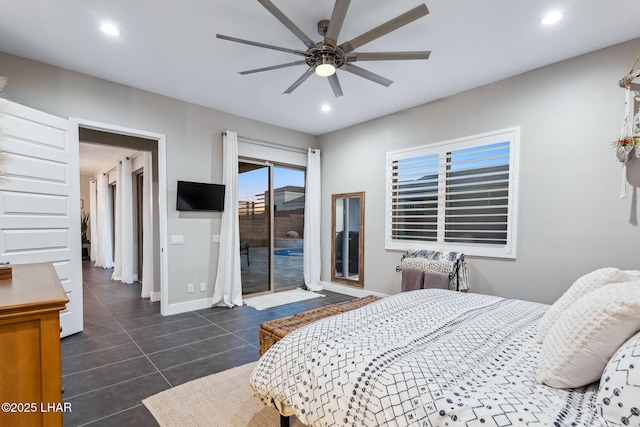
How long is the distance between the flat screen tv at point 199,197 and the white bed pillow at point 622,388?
433cm

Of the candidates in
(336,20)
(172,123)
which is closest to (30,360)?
(336,20)

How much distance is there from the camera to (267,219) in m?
5.38

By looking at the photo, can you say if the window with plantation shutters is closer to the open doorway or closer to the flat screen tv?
the flat screen tv

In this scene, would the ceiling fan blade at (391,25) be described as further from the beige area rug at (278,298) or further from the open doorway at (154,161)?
the beige area rug at (278,298)

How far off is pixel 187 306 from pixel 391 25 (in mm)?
4199

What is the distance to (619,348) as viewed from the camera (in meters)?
1.03

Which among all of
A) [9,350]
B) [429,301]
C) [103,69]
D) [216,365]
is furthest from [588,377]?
[103,69]

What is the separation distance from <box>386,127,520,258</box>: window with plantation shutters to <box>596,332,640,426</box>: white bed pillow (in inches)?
107

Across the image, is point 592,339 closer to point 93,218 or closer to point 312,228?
point 312,228

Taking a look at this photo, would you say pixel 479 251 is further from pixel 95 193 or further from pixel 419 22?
pixel 95 193

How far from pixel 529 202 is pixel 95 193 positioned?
36.3 feet

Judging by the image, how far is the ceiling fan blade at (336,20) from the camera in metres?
1.86

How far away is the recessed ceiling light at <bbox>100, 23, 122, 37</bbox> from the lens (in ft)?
8.38

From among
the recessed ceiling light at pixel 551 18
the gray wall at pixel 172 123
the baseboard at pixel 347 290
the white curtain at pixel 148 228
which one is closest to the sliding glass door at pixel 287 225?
the baseboard at pixel 347 290
